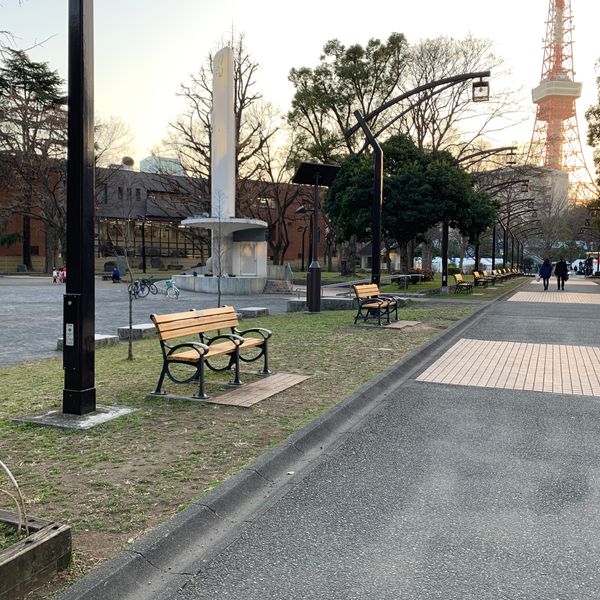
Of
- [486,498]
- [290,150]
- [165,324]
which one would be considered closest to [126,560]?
[486,498]

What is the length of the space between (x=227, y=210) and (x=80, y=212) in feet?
79.9

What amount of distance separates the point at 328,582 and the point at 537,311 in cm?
1869

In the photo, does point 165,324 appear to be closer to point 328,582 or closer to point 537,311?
point 328,582

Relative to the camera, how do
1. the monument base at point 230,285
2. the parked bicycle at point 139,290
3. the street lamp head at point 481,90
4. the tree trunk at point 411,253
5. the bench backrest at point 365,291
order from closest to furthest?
1. the bench backrest at point 365,291
2. the street lamp head at point 481,90
3. the parked bicycle at point 139,290
4. the monument base at point 230,285
5. the tree trunk at point 411,253

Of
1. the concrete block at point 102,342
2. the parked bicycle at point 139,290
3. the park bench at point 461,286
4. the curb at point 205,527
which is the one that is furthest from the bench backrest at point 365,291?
the park bench at point 461,286

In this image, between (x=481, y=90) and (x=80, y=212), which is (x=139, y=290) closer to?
(x=481, y=90)

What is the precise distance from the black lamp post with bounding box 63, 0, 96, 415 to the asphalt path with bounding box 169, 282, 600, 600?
2478 mm

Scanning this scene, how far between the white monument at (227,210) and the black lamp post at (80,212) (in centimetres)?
2295

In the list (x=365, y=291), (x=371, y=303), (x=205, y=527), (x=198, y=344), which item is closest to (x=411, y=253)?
(x=365, y=291)

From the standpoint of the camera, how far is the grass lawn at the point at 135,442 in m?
3.68

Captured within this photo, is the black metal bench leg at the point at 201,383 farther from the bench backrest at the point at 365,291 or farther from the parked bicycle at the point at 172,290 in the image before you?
the parked bicycle at the point at 172,290

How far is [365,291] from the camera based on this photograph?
1460 cm

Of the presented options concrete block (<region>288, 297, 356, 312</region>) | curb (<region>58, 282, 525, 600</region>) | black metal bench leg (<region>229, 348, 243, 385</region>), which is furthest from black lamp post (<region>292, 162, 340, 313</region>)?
curb (<region>58, 282, 525, 600</region>)

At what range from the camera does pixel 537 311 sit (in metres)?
20.1
